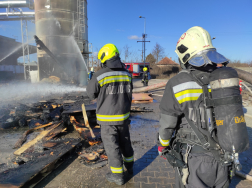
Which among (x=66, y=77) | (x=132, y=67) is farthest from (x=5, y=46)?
(x=132, y=67)

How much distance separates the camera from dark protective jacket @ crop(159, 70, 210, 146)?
4.83ft

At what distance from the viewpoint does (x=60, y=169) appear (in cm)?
298

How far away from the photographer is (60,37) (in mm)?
16500

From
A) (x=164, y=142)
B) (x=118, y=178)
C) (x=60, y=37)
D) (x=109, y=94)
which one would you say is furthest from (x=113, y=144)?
(x=60, y=37)

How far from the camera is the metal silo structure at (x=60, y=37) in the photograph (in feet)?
53.7

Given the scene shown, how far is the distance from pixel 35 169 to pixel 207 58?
2.85 m

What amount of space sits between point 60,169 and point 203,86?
276 centimetres

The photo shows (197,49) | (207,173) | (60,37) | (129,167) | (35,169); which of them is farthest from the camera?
(60,37)

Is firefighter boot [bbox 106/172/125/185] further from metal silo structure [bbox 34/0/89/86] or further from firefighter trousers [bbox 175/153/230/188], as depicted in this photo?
metal silo structure [bbox 34/0/89/86]

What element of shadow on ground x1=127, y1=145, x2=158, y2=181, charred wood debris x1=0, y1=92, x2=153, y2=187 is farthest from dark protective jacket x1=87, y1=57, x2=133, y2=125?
charred wood debris x1=0, y1=92, x2=153, y2=187

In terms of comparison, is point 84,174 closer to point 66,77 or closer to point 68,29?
point 66,77

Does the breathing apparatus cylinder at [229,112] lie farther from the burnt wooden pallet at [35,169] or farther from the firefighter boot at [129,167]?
the burnt wooden pallet at [35,169]

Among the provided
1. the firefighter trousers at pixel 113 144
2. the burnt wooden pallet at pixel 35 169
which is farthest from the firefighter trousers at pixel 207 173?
the burnt wooden pallet at pixel 35 169

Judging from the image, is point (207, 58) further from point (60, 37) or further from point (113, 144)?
point (60, 37)
